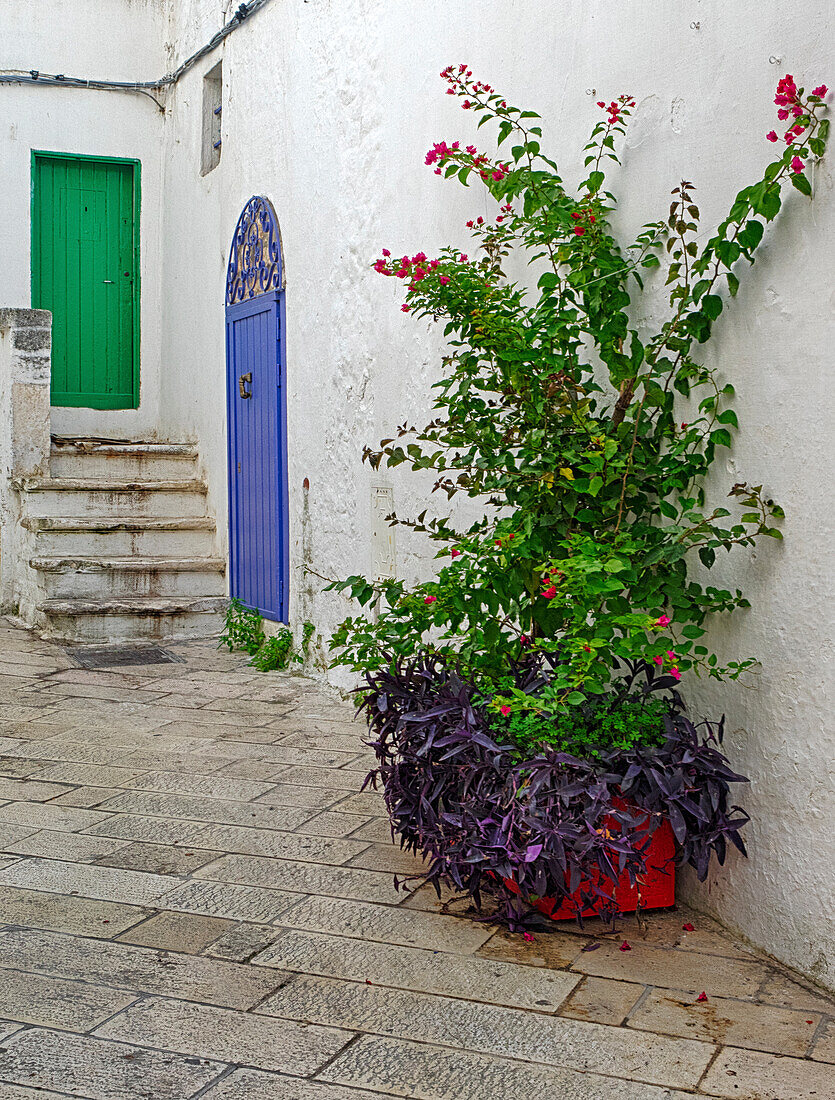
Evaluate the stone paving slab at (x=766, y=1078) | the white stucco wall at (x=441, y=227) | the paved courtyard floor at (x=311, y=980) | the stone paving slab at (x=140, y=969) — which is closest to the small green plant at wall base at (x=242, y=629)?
the white stucco wall at (x=441, y=227)

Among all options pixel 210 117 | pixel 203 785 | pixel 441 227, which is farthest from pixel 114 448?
pixel 203 785

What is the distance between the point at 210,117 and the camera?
7.80 m

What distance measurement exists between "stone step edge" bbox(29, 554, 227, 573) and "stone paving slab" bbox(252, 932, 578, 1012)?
4415 mm

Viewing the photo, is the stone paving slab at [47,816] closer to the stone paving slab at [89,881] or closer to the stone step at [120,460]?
the stone paving slab at [89,881]

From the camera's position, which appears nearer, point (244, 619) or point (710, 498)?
point (710, 498)

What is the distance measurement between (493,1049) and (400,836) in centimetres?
125

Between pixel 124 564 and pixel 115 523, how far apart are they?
0.38 metres

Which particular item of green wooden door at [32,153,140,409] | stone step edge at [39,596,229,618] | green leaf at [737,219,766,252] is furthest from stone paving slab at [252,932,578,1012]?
green wooden door at [32,153,140,409]

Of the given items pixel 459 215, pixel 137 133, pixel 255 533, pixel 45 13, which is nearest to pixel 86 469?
pixel 255 533

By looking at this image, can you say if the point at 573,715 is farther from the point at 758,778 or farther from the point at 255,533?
the point at 255,533

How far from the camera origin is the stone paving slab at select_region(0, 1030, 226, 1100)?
2113 mm

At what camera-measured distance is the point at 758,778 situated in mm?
2746

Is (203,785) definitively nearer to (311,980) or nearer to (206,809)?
(206,809)

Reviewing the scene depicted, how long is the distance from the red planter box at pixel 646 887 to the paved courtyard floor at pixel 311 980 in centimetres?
6
